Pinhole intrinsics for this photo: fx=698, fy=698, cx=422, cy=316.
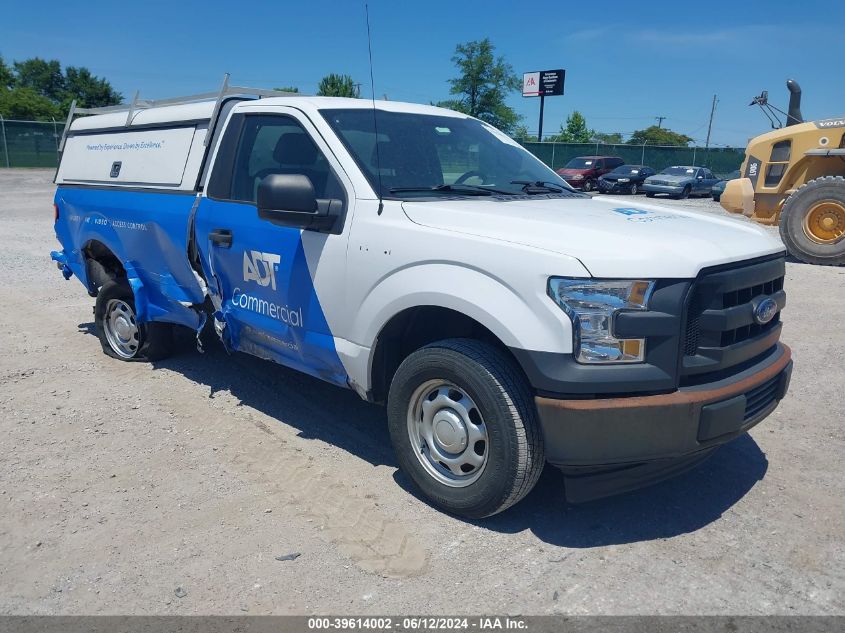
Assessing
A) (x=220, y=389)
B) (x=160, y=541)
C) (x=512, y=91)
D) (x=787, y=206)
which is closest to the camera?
(x=160, y=541)

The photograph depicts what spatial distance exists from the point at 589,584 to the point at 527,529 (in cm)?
51

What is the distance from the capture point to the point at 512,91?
52406 millimetres

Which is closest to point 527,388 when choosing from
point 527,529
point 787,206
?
point 527,529

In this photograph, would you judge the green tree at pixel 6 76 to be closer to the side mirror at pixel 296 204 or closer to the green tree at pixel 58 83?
the green tree at pixel 58 83

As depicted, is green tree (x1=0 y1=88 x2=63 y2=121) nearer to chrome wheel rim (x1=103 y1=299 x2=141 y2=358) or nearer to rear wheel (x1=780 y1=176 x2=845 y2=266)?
chrome wheel rim (x1=103 y1=299 x2=141 y2=358)

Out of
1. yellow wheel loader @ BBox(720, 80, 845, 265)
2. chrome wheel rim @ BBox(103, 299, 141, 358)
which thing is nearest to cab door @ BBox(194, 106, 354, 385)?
chrome wheel rim @ BBox(103, 299, 141, 358)

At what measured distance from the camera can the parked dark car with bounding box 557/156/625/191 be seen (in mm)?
31203

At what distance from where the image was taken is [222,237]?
4383 millimetres

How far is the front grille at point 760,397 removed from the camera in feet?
10.7

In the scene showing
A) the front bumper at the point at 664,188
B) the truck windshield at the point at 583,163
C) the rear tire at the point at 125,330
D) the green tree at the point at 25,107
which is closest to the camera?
the rear tire at the point at 125,330

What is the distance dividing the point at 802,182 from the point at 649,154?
32.7m

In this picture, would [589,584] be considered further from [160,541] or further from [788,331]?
[788,331]

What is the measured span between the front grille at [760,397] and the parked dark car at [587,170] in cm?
2844

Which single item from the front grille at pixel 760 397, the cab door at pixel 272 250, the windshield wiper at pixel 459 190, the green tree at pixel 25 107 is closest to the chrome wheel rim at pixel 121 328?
the cab door at pixel 272 250
